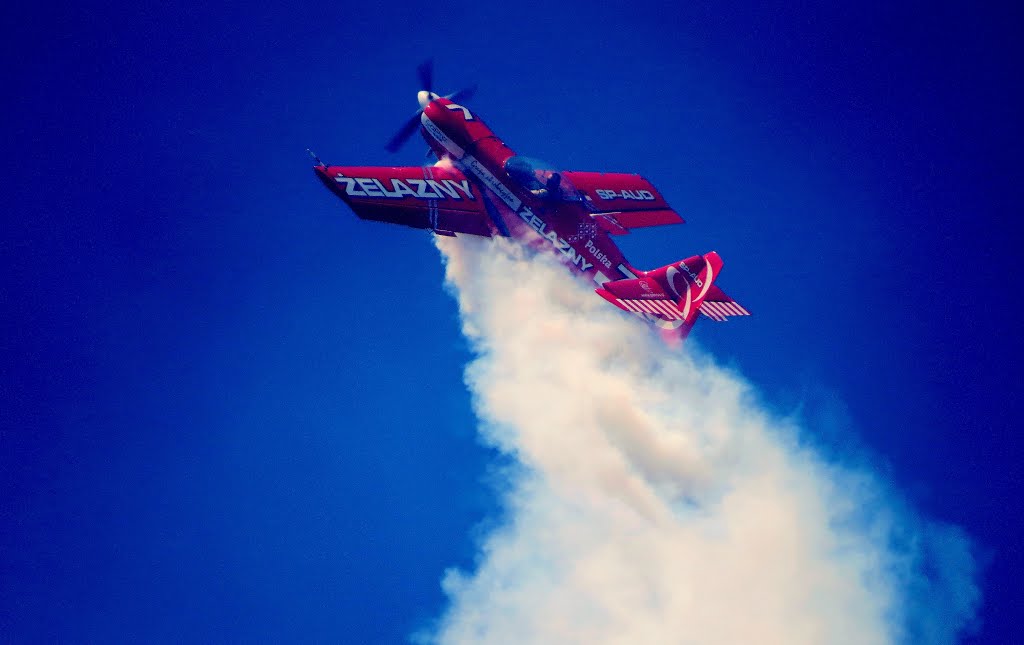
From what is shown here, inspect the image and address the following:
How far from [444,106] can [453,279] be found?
576cm

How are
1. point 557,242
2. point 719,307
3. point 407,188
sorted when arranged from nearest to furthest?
point 719,307
point 407,188
point 557,242

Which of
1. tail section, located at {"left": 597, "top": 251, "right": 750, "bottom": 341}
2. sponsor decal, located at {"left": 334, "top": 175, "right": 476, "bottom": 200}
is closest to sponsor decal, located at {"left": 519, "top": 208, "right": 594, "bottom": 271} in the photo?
tail section, located at {"left": 597, "top": 251, "right": 750, "bottom": 341}

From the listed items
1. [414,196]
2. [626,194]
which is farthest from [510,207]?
[626,194]

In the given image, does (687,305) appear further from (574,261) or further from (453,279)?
(453,279)

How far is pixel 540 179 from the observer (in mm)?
19719

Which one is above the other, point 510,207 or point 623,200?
point 623,200

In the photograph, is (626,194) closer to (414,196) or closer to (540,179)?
(540,179)

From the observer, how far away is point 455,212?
20.2 metres

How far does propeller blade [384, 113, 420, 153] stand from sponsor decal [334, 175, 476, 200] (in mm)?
1874

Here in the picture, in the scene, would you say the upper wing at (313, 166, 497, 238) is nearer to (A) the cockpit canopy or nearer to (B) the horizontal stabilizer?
(A) the cockpit canopy

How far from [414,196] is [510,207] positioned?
2.95 m

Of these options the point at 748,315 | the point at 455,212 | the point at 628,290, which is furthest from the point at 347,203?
the point at 748,315

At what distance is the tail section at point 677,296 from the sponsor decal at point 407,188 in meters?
5.72

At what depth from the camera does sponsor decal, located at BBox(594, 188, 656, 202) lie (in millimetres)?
22734
